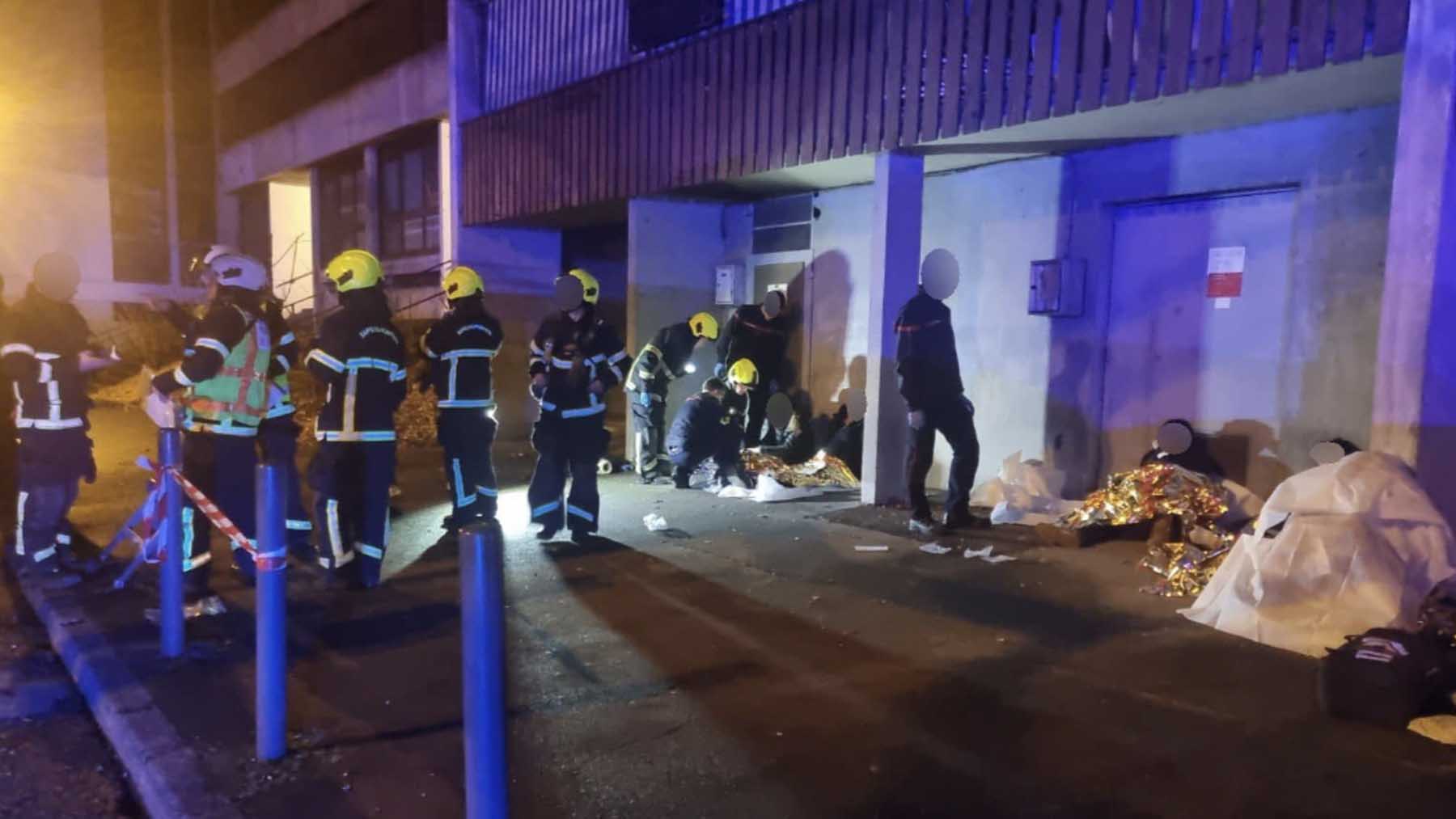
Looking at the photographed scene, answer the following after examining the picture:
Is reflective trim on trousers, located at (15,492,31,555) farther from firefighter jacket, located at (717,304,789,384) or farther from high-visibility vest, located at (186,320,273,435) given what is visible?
firefighter jacket, located at (717,304,789,384)

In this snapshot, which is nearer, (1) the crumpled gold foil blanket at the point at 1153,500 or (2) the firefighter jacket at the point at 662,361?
(1) the crumpled gold foil blanket at the point at 1153,500

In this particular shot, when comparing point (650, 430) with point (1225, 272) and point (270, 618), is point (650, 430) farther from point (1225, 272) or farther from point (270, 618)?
point (270, 618)

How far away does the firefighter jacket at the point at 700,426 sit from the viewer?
8875 millimetres

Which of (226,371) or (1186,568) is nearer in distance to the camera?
(226,371)

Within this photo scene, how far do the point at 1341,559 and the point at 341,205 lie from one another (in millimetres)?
18114

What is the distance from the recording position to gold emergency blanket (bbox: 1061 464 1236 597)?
5.66m

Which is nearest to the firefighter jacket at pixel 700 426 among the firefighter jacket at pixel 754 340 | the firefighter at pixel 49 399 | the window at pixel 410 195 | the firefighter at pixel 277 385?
the firefighter jacket at pixel 754 340

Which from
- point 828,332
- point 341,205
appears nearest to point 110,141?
point 341,205

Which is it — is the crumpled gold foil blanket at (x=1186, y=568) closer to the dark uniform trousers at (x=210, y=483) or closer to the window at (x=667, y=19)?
the dark uniform trousers at (x=210, y=483)

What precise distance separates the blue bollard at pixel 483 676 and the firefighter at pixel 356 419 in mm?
A: 3413

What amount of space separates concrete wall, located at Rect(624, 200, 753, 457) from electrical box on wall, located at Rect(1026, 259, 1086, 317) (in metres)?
4.18

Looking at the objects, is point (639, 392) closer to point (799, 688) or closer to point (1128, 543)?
point (1128, 543)

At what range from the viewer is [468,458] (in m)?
6.49

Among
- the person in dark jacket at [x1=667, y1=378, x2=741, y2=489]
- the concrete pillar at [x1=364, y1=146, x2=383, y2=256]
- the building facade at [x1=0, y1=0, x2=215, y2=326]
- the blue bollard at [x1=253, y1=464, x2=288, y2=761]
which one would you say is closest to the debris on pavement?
the person in dark jacket at [x1=667, y1=378, x2=741, y2=489]
